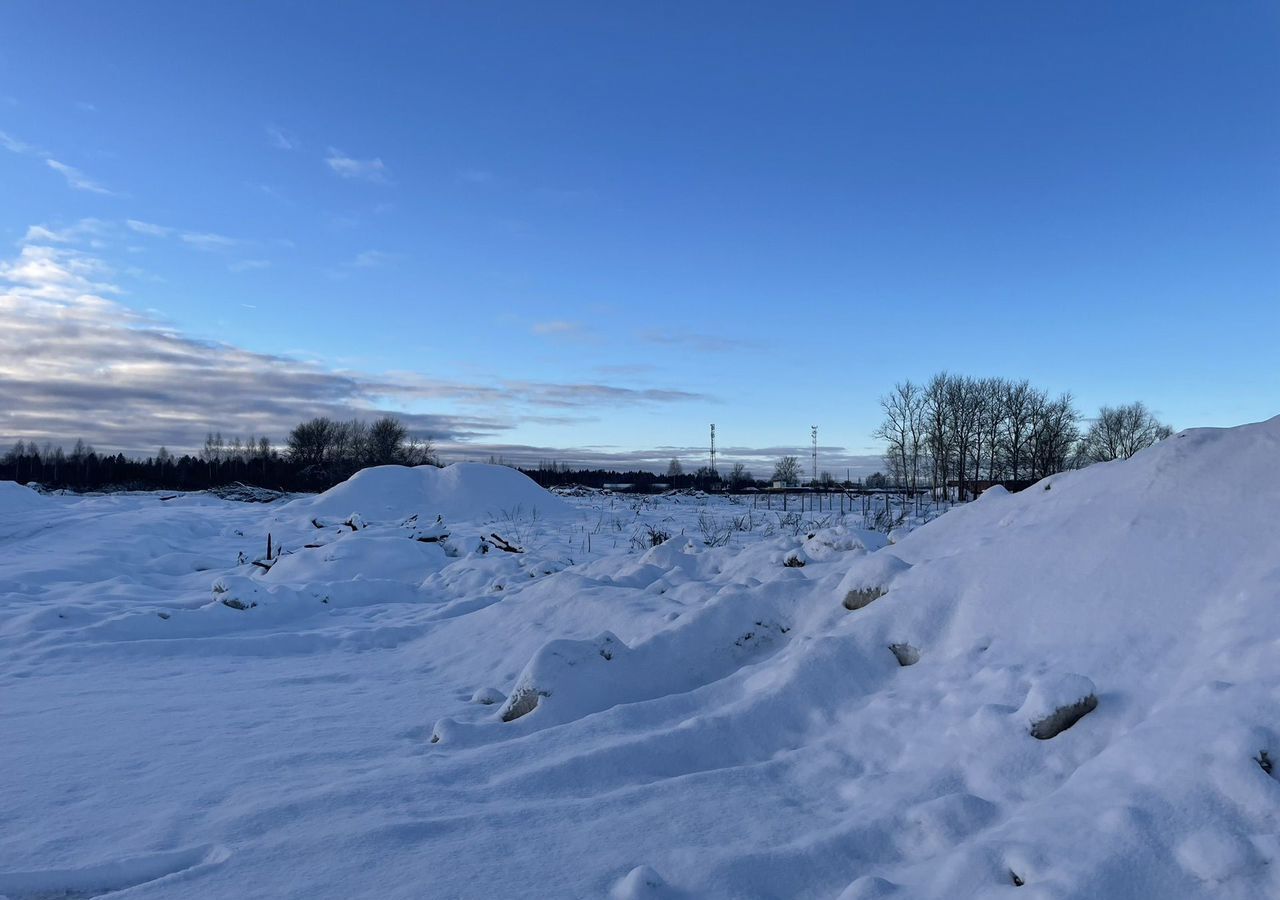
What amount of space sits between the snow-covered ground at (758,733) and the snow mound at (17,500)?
13966 millimetres

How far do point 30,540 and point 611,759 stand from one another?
13733mm

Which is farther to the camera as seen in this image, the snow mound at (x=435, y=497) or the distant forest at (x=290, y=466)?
the distant forest at (x=290, y=466)

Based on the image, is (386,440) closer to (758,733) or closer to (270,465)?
(270,465)

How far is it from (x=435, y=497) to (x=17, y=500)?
946cm

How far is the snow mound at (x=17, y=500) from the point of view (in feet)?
54.1

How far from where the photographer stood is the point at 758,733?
10.7 feet

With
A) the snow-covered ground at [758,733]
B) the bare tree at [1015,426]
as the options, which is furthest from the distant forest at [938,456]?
the snow-covered ground at [758,733]

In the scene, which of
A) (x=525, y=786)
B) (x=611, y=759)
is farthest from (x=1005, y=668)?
(x=525, y=786)

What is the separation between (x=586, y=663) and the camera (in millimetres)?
4035

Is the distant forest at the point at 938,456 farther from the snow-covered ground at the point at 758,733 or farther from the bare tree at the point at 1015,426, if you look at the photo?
the snow-covered ground at the point at 758,733

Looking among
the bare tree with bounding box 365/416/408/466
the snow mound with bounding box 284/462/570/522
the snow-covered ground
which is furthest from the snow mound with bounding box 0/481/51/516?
the bare tree with bounding box 365/416/408/466

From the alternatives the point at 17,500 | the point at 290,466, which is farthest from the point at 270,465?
the point at 17,500

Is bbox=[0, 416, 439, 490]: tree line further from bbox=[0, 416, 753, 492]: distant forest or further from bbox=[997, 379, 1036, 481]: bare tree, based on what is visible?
bbox=[997, 379, 1036, 481]: bare tree

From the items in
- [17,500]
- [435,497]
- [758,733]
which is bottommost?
[758,733]
